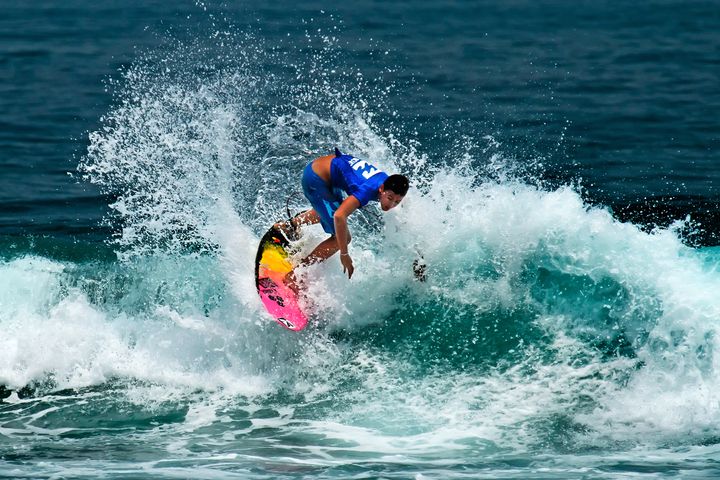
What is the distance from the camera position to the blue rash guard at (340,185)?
337 inches

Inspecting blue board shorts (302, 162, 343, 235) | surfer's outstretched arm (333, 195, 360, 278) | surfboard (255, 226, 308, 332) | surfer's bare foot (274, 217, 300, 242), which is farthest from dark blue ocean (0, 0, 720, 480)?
surfer's outstretched arm (333, 195, 360, 278)

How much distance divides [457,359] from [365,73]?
12966 millimetres

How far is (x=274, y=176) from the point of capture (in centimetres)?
1262

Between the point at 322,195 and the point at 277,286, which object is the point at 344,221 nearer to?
the point at 322,195

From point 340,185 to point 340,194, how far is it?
0.15 meters

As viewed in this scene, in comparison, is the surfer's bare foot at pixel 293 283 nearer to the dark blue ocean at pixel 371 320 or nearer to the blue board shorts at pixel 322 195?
the dark blue ocean at pixel 371 320

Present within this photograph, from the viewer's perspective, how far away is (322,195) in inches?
362

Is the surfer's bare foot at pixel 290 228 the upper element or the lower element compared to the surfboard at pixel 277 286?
upper

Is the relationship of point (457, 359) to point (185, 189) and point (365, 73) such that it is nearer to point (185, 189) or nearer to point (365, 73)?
point (185, 189)

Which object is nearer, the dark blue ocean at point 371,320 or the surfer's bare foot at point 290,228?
the dark blue ocean at point 371,320

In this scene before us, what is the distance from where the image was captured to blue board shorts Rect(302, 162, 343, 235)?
9.15m

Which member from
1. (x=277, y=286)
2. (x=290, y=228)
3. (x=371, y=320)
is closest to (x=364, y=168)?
(x=290, y=228)

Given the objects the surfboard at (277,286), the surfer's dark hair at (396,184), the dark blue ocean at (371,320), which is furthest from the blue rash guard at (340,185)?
the dark blue ocean at (371,320)

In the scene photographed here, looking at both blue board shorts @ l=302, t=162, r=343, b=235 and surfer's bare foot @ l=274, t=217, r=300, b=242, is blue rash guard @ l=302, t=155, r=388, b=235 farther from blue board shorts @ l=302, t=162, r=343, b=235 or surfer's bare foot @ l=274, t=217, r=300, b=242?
surfer's bare foot @ l=274, t=217, r=300, b=242
